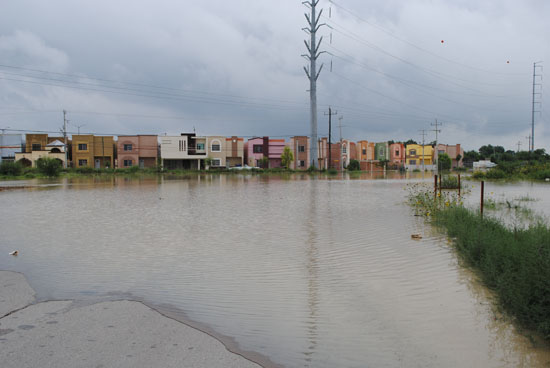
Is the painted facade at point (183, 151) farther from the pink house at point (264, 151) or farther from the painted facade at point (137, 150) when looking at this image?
the pink house at point (264, 151)

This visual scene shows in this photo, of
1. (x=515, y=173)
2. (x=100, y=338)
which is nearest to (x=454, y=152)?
(x=515, y=173)

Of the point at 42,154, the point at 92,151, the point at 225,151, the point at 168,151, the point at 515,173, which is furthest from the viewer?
the point at 225,151

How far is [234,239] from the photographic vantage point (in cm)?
1032

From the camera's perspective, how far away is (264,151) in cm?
8219

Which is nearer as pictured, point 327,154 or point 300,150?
point 300,150

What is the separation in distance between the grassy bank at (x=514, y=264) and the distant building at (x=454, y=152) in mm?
104859

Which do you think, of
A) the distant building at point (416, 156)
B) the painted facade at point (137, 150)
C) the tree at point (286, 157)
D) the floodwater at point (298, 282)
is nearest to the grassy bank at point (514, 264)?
the floodwater at point (298, 282)

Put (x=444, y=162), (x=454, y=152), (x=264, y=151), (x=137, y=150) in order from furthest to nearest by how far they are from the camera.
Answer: (x=454, y=152), (x=444, y=162), (x=264, y=151), (x=137, y=150)

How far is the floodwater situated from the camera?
4445 millimetres

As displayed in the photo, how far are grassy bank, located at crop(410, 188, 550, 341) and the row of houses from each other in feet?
211

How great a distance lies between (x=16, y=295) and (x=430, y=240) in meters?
7.84

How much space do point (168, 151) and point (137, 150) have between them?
16.7 ft

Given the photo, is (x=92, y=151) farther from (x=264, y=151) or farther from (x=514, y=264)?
(x=514, y=264)

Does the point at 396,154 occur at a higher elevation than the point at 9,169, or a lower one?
higher
